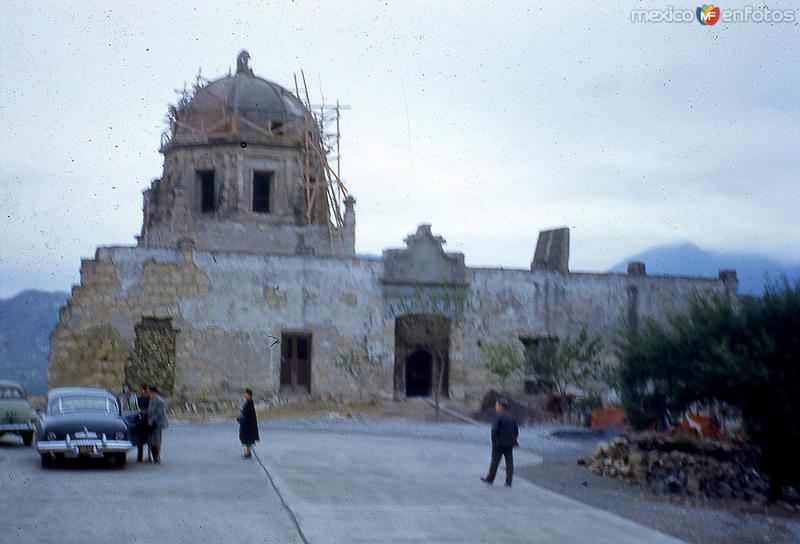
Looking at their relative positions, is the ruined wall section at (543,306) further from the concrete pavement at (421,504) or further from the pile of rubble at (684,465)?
the pile of rubble at (684,465)

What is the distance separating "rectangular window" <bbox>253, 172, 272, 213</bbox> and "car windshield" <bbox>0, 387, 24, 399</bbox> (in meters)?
18.7

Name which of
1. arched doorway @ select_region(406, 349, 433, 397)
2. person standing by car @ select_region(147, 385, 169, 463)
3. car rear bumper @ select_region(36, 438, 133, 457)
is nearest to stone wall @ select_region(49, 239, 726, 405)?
arched doorway @ select_region(406, 349, 433, 397)

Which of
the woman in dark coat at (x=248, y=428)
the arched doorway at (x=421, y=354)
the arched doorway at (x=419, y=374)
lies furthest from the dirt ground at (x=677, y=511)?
the arched doorway at (x=419, y=374)

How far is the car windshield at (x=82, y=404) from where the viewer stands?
17672 millimetres

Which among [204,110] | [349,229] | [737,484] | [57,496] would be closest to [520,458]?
[737,484]

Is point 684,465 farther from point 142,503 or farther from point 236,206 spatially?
point 236,206

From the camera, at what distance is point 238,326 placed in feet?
100

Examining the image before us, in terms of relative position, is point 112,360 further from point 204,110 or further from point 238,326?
point 204,110

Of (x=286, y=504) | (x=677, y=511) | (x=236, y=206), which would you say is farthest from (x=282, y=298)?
(x=286, y=504)

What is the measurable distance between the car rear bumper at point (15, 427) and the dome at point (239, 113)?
1930 cm

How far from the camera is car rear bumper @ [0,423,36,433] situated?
66.4 feet

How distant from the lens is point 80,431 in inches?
658

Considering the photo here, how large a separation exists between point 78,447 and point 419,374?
1861 centimetres

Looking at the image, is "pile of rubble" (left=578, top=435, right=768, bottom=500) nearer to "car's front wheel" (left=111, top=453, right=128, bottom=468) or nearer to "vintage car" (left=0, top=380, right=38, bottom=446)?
"car's front wheel" (left=111, top=453, right=128, bottom=468)
